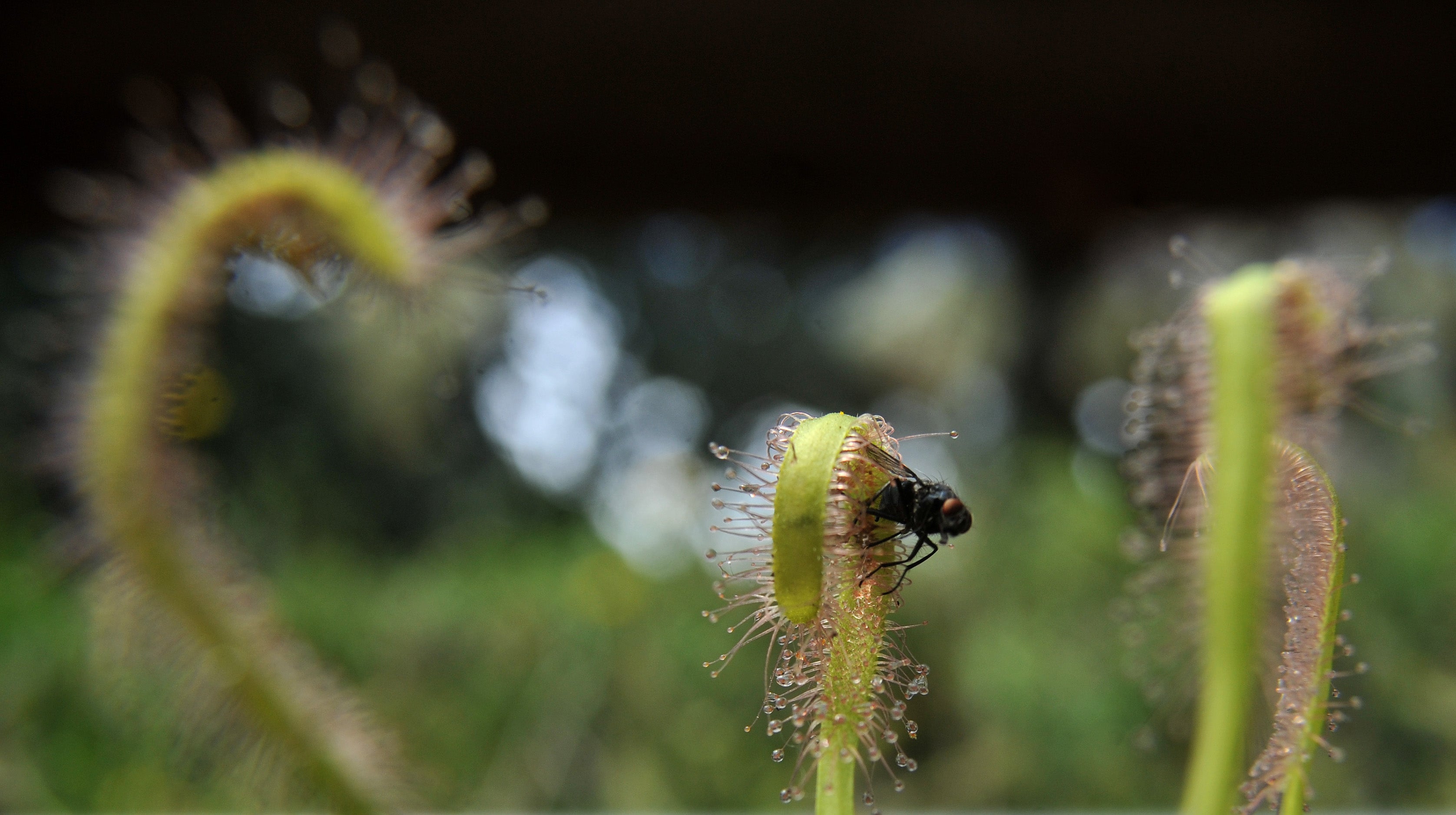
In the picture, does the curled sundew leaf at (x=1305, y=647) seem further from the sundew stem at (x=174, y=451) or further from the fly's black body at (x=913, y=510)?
the sundew stem at (x=174, y=451)

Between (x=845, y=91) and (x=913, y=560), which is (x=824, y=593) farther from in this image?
(x=845, y=91)

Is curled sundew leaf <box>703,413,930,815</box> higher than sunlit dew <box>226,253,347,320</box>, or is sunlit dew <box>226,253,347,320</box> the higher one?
sunlit dew <box>226,253,347,320</box>

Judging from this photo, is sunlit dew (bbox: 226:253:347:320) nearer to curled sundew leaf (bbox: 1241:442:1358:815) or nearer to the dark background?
the dark background

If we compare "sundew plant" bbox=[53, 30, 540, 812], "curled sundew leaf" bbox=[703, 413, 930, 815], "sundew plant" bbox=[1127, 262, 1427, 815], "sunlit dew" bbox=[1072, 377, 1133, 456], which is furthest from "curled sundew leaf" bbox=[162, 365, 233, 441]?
"sunlit dew" bbox=[1072, 377, 1133, 456]

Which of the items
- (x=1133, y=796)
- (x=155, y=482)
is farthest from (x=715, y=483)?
(x=1133, y=796)

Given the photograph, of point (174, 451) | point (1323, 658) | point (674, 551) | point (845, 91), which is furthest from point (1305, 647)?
point (674, 551)
